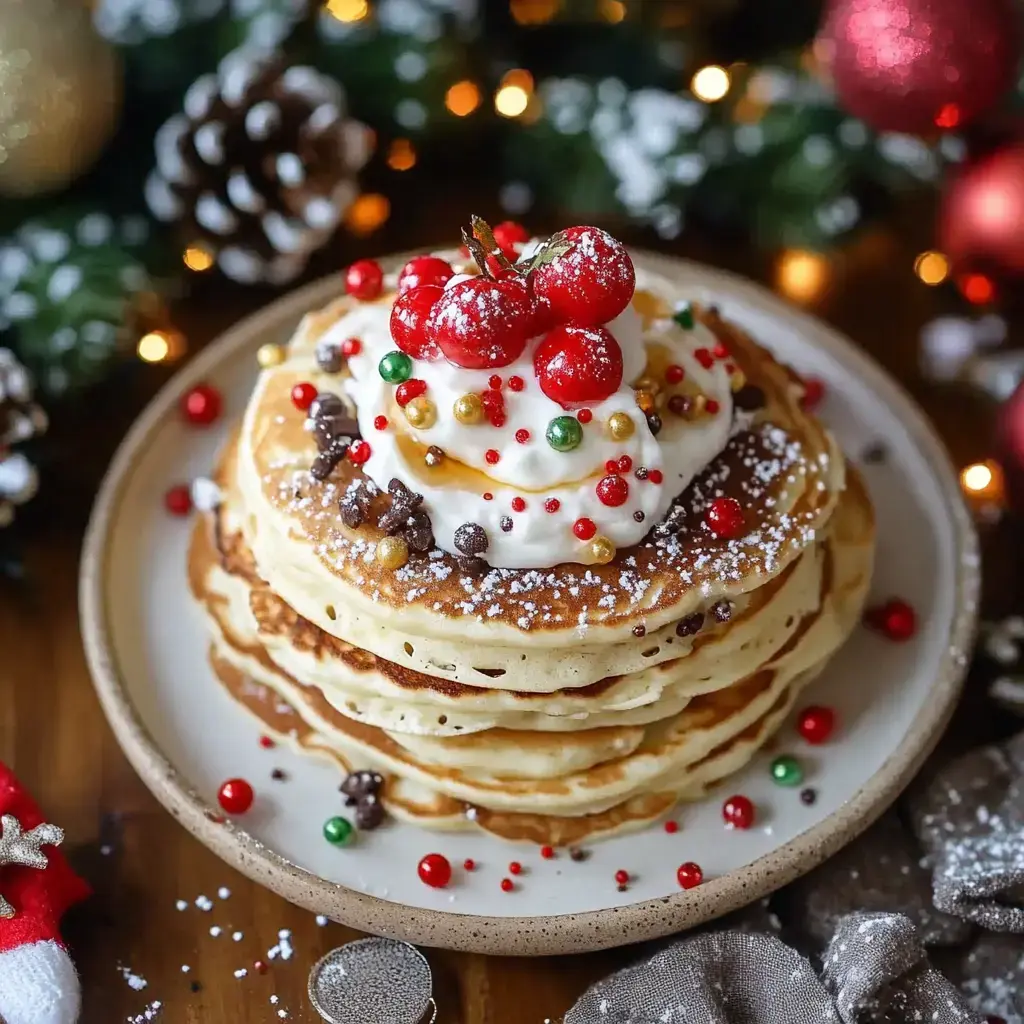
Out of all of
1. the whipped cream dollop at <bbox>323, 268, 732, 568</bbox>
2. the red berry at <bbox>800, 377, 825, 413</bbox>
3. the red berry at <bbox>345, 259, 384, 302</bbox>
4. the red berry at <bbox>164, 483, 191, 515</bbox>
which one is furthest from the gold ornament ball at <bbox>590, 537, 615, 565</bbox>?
the red berry at <bbox>164, 483, 191, 515</bbox>

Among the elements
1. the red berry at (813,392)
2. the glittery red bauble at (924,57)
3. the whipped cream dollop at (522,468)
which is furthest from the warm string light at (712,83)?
the whipped cream dollop at (522,468)

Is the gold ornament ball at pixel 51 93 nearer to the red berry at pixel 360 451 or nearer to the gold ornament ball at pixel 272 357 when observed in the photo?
the gold ornament ball at pixel 272 357

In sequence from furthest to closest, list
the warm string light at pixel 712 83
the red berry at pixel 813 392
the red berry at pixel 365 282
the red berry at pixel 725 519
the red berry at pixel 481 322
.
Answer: the warm string light at pixel 712 83 → the red berry at pixel 813 392 → the red berry at pixel 365 282 → the red berry at pixel 725 519 → the red berry at pixel 481 322

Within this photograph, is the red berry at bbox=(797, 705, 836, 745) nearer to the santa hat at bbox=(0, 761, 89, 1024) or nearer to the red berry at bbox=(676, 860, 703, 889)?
the red berry at bbox=(676, 860, 703, 889)

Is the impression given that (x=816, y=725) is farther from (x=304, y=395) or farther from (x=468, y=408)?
(x=304, y=395)

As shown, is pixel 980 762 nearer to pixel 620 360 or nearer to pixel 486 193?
pixel 620 360

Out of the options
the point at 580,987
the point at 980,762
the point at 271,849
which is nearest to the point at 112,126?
the point at 271,849
